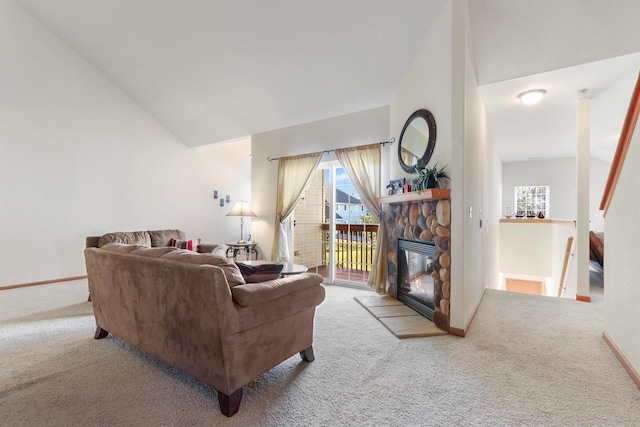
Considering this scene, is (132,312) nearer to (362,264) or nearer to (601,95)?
(362,264)

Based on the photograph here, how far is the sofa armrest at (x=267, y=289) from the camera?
5.14 feet

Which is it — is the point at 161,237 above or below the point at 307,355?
above

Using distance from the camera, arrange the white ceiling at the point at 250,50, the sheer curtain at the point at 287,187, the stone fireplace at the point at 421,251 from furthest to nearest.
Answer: the sheer curtain at the point at 287,187, the white ceiling at the point at 250,50, the stone fireplace at the point at 421,251

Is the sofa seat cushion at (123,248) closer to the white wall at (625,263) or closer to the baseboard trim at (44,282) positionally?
the baseboard trim at (44,282)

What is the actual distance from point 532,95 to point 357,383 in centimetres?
360

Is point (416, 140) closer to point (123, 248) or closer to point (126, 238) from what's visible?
point (123, 248)

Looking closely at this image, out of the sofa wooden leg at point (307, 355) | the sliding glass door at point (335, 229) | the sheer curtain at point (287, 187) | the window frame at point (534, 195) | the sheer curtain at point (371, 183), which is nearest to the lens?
the sofa wooden leg at point (307, 355)

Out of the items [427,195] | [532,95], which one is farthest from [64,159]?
[532,95]

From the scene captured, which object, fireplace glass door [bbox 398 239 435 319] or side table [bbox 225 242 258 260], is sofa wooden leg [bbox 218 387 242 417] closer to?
fireplace glass door [bbox 398 239 435 319]

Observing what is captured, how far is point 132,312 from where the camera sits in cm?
207

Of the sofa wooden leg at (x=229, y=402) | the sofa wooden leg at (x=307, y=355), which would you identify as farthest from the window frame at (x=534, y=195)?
the sofa wooden leg at (x=229, y=402)

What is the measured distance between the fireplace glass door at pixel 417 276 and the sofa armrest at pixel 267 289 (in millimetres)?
1501

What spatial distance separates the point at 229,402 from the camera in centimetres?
154

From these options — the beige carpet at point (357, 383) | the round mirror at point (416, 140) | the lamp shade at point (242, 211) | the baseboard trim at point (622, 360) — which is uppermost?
the round mirror at point (416, 140)
